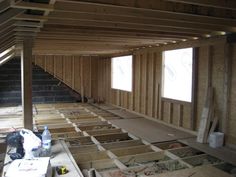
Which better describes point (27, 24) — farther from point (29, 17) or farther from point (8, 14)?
point (8, 14)

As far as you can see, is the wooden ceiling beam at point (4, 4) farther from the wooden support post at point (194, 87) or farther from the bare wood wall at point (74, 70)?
the bare wood wall at point (74, 70)

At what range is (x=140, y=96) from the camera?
7379 mm

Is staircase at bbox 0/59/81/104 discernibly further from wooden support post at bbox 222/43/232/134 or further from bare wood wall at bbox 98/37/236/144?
wooden support post at bbox 222/43/232/134

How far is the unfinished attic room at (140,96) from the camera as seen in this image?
2.40 m

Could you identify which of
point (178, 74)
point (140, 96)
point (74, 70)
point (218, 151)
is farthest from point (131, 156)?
point (74, 70)

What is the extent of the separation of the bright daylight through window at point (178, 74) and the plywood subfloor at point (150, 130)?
75cm

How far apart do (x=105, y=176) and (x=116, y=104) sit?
618cm

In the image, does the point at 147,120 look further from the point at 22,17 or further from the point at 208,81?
the point at 22,17

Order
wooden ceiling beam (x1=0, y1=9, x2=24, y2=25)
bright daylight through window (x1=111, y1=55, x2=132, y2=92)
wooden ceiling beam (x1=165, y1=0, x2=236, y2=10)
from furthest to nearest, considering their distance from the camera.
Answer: bright daylight through window (x1=111, y1=55, x2=132, y2=92) < wooden ceiling beam (x1=165, y1=0, x2=236, y2=10) < wooden ceiling beam (x1=0, y1=9, x2=24, y2=25)

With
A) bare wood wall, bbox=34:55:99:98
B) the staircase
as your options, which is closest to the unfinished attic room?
bare wood wall, bbox=34:55:99:98

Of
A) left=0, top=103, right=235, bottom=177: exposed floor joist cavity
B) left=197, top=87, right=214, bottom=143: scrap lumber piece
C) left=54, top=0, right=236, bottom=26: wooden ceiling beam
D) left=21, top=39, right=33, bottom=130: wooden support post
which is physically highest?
left=54, top=0, right=236, bottom=26: wooden ceiling beam

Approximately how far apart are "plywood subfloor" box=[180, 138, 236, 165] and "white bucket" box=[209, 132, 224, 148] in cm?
10

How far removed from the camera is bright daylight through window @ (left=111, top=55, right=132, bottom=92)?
27.0ft

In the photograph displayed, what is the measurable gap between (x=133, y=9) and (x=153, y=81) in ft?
13.1
